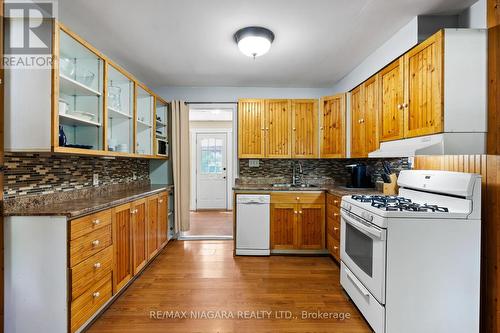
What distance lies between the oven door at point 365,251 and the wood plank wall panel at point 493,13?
60.9 inches

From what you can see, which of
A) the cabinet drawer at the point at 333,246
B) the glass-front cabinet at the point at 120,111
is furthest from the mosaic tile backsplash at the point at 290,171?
the glass-front cabinet at the point at 120,111

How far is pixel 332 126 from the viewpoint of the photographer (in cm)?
349

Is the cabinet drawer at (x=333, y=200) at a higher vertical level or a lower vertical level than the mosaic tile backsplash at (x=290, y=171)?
lower

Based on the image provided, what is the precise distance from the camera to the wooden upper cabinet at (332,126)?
3.35m

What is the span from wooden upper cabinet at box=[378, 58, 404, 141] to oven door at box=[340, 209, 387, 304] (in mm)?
873

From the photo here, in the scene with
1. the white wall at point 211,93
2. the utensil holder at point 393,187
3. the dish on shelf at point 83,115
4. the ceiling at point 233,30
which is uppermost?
the ceiling at point 233,30

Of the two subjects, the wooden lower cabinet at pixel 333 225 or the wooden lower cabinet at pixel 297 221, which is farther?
the wooden lower cabinet at pixel 297 221

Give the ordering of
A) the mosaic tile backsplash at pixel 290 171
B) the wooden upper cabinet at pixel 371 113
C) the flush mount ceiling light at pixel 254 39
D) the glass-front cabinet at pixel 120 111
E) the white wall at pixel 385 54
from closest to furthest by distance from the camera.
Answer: the white wall at pixel 385 54 < the flush mount ceiling light at pixel 254 39 < the glass-front cabinet at pixel 120 111 < the wooden upper cabinet at pixel 371 113 < the mosaic tile backsplash at pixel 290 171

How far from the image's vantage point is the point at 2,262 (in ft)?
5.16

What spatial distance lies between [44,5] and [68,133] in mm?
950

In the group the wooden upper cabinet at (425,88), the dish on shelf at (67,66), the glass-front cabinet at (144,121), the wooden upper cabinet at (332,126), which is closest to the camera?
the wooden upper cabinet at (425,88)

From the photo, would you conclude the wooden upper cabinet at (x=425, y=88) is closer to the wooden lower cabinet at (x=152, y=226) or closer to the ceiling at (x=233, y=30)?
the ceiling at (x=233, y=30)

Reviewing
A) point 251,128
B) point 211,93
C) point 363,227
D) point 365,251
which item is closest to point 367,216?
point 363,227

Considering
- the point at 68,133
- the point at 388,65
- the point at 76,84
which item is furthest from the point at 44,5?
the point at 388,65
